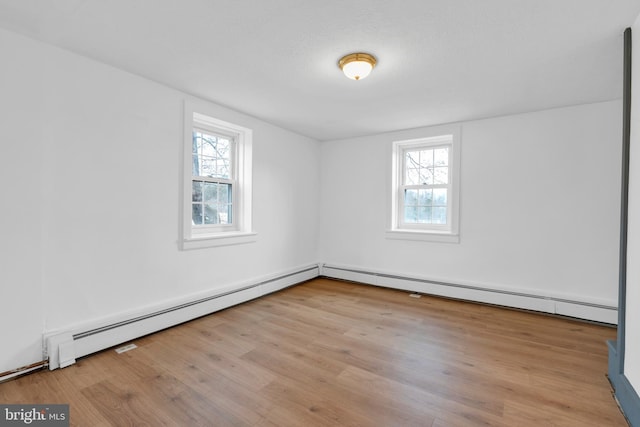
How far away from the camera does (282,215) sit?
439 centimetres

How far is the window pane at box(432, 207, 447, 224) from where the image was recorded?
418 cm

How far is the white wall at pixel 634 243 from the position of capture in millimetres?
1685

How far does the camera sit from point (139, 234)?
2.70m

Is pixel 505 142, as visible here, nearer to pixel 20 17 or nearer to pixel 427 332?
pixel 427 332

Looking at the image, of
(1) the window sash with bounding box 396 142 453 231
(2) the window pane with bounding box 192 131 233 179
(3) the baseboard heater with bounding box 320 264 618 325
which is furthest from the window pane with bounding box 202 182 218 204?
(1) the window sash with bounding box 396 142 453 231

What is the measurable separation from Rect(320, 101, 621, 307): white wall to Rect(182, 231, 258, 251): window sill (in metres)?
2.07

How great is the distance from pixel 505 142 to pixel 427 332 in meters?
2.52

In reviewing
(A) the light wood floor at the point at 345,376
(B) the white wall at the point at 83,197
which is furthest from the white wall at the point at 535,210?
(B) the white wall at the point at 83,197

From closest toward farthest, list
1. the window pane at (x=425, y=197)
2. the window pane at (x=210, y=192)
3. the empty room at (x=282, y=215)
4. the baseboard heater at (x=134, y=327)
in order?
the empty room at (x=282, y=215) < the baseboard heater at (x=134, y=327) < the window pane at (x=210, y=192) < the window pane at (x=425, y=197)

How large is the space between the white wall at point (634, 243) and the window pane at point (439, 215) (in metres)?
2.36

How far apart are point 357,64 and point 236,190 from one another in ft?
7.35

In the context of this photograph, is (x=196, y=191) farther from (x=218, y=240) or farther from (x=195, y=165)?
(x=218, y=240)

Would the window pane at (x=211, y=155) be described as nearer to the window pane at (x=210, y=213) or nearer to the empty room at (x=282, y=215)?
the empty room at (x=282, y=215)

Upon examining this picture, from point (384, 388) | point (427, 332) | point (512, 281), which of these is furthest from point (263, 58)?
point (512, 281)
